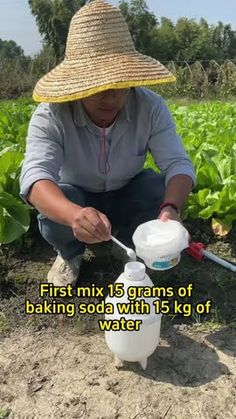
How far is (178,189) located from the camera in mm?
2113

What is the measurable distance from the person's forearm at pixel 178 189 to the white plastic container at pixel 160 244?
29 cm

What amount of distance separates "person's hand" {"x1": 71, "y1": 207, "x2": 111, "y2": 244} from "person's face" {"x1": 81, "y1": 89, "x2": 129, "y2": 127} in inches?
19.8

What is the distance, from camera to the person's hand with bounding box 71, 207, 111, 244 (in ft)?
5.55

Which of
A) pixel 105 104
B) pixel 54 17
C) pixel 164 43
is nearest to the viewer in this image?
pixel 105 104

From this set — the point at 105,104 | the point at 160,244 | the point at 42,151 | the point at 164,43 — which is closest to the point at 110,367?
the point at 160,244

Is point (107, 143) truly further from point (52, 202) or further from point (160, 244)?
point (160, 244)

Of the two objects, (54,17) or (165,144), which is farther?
(54,17)

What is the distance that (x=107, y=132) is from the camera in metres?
2.26

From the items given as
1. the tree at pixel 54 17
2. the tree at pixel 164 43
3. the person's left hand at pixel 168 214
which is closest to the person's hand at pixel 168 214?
the person's left hand at pixel 168 214

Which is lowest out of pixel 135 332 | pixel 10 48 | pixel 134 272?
pixel 10 48

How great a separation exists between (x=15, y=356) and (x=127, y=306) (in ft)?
1.90

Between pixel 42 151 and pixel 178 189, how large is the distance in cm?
59

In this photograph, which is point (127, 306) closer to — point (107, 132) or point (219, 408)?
point (219, 408)

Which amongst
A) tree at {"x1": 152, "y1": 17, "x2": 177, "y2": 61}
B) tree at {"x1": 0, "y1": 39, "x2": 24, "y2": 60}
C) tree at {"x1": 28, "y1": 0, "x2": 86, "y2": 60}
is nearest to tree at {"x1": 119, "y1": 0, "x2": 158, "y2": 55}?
tree at {"x1": 152, "y1": 17, "x2": 177, "y2": 61}
